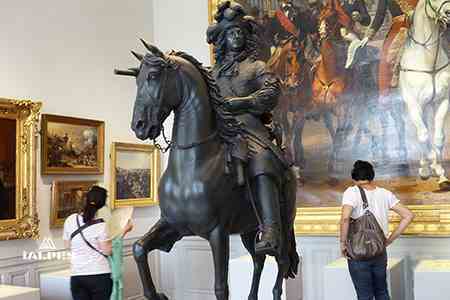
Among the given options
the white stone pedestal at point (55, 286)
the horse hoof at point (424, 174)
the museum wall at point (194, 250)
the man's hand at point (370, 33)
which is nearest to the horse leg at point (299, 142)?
the museum wall at point (194, 250)

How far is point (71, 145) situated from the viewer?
25.3 ft

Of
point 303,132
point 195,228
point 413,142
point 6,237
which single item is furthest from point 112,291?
point 413,142

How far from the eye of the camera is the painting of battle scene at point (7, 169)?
21.9 feet

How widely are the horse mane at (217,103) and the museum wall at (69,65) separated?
4490mm

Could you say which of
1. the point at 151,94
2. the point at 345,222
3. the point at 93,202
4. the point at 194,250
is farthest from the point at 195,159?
the point at 194,250

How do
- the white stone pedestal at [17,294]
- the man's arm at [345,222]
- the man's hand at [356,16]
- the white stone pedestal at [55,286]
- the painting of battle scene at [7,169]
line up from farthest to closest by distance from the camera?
the man's hand at [356,16]
the white stone pedestal at [55,286]
the painting of battle scene at [7,169]
the man's arm at [345,222]
the white stone pedestal at [17,294]

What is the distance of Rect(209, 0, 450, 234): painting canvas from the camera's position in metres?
7.45

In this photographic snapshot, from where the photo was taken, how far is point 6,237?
6.66 meters

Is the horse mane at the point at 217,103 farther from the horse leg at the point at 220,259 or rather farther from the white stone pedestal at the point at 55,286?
the white stone pedestal at the point at 55,286

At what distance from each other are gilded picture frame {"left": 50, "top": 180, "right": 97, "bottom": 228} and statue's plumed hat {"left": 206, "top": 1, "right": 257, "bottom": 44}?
14.4 ft

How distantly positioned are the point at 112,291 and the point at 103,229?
70 centimetres

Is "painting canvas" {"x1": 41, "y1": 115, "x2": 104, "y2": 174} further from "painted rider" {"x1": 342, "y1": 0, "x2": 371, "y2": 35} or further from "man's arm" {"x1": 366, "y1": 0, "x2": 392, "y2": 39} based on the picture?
"man's arm" {"x1": 366, "y1": 0, "x2": 392, "y2": 39}

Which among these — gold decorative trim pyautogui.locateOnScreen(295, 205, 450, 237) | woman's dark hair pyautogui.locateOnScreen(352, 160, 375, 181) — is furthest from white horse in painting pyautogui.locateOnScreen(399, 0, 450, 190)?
woman's dark hair pyautogui.locateOnScreen(352, 160, 375, 181)

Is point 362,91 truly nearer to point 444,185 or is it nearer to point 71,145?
point 444,185
